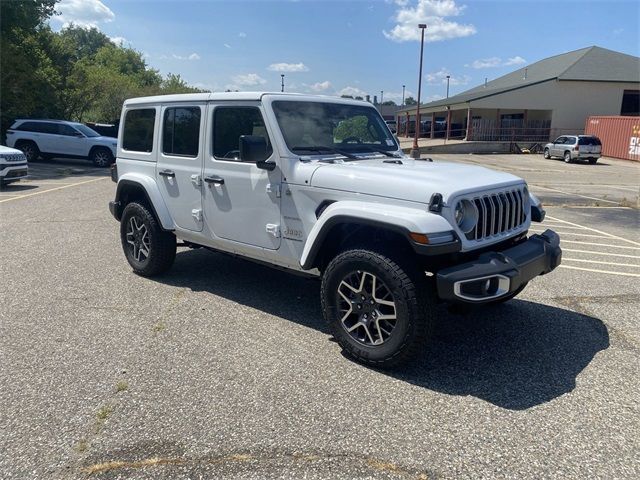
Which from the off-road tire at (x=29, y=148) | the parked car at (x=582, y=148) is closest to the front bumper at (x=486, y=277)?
the off-road tire at (x=29, y=148)

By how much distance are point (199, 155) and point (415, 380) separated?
2907mm

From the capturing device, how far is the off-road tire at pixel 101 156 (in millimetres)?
20875

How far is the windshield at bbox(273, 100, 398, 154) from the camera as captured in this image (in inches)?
175

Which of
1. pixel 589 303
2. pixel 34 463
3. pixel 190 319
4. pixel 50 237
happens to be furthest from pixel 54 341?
pixel 589 303

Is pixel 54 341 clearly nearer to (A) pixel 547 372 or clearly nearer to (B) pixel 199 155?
(B) pixel 199 155

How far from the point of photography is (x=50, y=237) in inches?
314

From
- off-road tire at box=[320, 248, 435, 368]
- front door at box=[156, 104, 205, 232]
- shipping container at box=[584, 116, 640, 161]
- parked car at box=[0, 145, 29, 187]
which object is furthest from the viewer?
shipping container at box=[584, 116, 640, 161]

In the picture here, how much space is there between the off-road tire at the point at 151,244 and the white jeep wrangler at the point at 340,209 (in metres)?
0.02

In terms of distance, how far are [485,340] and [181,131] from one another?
351cm

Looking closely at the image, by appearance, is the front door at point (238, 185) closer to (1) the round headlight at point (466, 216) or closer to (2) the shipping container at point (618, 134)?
(1) the round headlight at point (466, 216)

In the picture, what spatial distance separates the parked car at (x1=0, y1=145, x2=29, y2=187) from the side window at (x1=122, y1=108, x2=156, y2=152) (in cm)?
981

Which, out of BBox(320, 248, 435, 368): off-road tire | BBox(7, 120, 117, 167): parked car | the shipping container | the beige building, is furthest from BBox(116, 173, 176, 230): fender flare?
the beige building

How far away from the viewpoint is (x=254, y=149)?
4.08 meters

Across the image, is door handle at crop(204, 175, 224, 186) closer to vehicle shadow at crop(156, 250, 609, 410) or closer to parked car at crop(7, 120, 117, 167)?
vehicle shadow at crop(156, 250, 609, 410)
